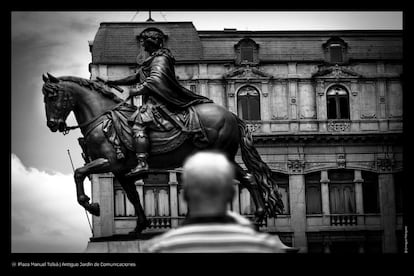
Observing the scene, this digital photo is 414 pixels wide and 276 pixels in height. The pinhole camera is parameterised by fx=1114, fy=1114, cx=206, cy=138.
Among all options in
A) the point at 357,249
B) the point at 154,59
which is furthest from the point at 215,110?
the point at 357,249

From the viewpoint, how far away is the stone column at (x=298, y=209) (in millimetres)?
43969

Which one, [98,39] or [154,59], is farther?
[98,39]

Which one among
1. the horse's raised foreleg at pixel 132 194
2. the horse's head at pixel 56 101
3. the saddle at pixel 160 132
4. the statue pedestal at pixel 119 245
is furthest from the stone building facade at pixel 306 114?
the horse's head at pixel 56 101

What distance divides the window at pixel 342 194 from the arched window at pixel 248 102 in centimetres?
409

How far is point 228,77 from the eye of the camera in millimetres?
46219

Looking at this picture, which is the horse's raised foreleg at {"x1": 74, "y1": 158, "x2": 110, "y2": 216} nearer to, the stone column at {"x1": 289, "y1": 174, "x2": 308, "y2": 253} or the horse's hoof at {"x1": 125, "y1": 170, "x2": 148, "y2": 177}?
the horse's hoof at {"x1": 125, "y1": 170, "x2": 148, "y2": 177}

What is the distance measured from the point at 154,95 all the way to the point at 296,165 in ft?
84.2

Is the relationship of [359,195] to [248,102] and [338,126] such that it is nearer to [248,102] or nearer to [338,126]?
[338,126]

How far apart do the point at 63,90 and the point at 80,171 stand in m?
1.54

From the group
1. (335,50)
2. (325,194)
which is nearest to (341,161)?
(325,194)

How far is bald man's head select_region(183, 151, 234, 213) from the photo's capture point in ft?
30.4

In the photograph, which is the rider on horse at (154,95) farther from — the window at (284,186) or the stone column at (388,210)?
the window at (284,186)
